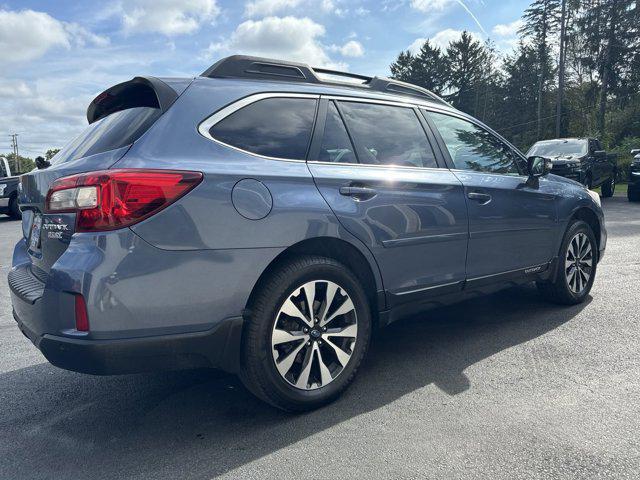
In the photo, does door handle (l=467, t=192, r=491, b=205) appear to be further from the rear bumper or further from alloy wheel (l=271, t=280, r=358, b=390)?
the rear bumper

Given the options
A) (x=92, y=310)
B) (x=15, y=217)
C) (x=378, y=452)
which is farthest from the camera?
(x=15, y=217)

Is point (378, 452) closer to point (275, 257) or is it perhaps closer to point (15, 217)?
point (275, 257)

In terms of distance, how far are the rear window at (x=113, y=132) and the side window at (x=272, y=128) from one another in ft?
1.07

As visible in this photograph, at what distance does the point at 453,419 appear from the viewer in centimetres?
268

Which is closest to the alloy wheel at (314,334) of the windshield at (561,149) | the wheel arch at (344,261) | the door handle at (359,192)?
the wheel arch at (344,261)

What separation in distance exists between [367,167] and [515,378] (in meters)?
1.52

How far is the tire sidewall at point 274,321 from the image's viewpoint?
8.52 feet

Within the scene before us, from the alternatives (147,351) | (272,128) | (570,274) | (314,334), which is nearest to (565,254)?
(570,274)

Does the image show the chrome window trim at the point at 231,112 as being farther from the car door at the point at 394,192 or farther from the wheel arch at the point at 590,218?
the wheel arch at the point at 590,218

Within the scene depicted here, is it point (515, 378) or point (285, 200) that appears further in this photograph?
point (515, 378)

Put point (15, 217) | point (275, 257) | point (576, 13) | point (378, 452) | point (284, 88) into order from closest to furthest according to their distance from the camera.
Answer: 1. point (378, 452)
2. point (275, 257)
3. point (284, 88)
4. point (15, 217)
5. point (576, 13)

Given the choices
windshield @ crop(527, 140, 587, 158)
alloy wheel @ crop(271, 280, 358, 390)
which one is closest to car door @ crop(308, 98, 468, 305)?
alloy wheel @ crop(271, 280, 358, 390)

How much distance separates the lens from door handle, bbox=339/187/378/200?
114 inches

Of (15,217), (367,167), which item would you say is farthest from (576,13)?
(367,167)
